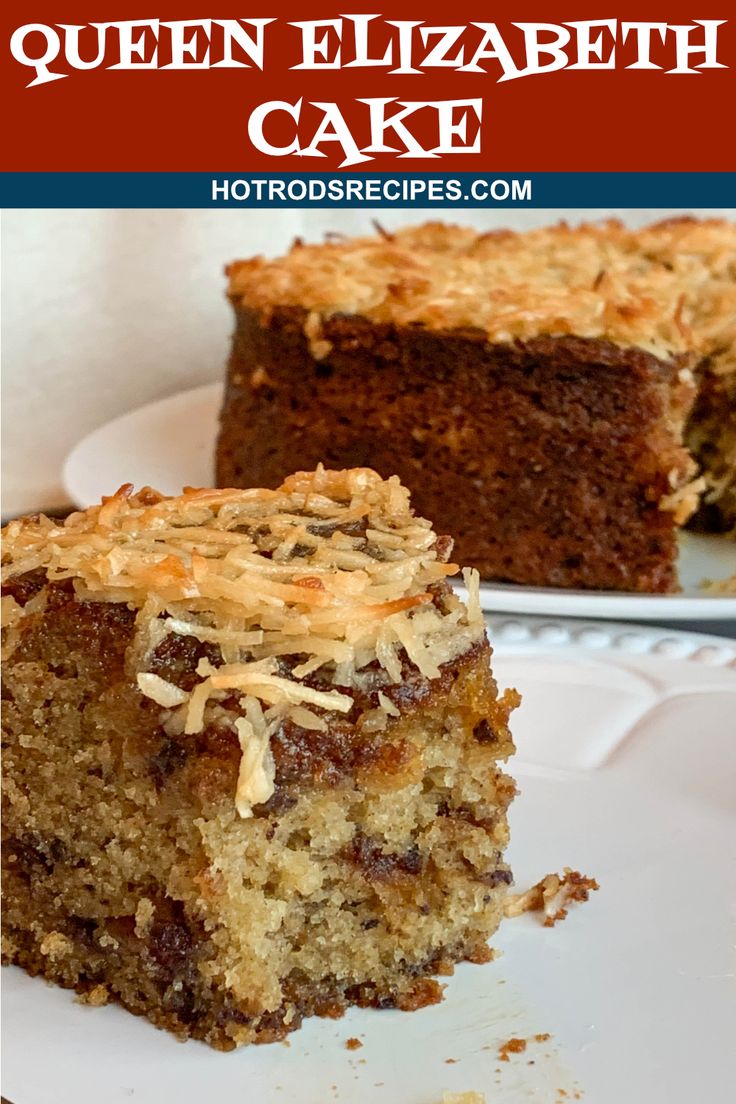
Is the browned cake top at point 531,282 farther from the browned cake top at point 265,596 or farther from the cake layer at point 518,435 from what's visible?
the browned cake top at point 265,596

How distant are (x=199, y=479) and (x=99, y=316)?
4.08ft

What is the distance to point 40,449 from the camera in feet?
17.3

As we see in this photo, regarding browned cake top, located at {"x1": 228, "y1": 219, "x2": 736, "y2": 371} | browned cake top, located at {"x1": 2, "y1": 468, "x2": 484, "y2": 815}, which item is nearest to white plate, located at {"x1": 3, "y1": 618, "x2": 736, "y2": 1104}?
browned cake top, located at {"x1": 2, "y1": 468, "x2": 484, "y2": 815}

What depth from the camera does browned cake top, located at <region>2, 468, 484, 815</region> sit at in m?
1.83

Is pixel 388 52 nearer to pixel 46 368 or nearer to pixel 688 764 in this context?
pixel 688 764

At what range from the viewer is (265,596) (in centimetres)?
189

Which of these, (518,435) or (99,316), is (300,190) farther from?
(99,316)

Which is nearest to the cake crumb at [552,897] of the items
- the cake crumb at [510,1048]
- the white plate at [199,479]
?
the cake crumb at [510,1048]

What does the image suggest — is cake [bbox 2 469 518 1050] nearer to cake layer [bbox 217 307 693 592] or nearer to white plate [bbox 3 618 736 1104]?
white plate [bbox 3 618 736 1104]

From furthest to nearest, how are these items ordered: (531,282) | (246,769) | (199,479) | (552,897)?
(199,479) < (531,282) < (552,897) < (246,769)

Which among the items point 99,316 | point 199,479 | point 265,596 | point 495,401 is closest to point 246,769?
point 265,596

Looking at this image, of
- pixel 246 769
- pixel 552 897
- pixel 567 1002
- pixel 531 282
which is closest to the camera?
pixel 246 769

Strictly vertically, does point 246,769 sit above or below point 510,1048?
above

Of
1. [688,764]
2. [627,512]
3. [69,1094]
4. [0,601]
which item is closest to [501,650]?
[688,764]
